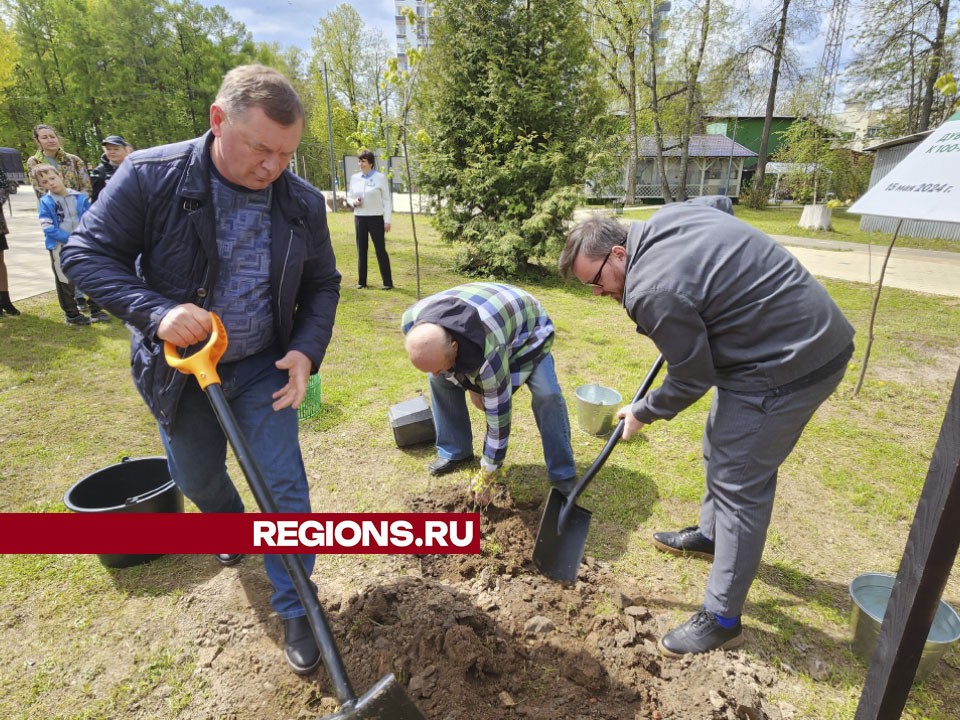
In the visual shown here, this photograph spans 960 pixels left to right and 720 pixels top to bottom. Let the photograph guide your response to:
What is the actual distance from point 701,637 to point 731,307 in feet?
4.50

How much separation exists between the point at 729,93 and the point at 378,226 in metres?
26.3

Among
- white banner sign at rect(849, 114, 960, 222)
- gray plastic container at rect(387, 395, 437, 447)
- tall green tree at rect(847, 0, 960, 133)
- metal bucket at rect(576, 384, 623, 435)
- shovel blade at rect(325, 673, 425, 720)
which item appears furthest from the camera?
tall green tree at rect(847, 0, 960, 133)

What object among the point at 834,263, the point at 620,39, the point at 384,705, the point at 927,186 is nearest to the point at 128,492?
the point at 384,705

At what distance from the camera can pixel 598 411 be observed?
3.78 metres

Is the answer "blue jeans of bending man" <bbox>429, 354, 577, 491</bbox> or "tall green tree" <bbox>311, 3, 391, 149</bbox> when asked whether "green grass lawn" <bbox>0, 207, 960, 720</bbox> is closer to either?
"blue jeans of bending man" <bbox>429, 354, 577, 491</bbox>

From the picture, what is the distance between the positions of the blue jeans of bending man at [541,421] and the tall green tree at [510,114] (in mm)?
5458

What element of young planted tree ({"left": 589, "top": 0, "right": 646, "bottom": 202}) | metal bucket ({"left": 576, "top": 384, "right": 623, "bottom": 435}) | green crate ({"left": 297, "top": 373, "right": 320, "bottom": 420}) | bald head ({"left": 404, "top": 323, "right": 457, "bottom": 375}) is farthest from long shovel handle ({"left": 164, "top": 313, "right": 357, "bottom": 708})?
young planted tree ({"left": 589, "top": 0, "right": 646, "bottom": 202})

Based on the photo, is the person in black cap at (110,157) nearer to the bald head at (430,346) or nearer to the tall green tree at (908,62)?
the bald head at (430,346)

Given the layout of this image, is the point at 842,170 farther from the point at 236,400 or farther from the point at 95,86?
the point at 95,86

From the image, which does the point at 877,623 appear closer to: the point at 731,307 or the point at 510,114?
the point at 731,307

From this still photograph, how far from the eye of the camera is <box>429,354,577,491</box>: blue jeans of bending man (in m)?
2.93

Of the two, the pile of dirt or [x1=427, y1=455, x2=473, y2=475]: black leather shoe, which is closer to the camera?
the pile of dirt

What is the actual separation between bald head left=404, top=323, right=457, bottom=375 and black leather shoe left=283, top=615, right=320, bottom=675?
44.5 inches

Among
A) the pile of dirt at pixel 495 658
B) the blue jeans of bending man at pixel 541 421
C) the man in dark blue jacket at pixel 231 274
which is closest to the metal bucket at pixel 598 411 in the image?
the blue jeans of bending man at pixel 541 421
